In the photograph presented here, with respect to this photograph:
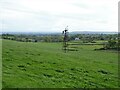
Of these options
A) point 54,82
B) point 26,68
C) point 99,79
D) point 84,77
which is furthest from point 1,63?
point 99,79

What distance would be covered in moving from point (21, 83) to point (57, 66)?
9.32 metres

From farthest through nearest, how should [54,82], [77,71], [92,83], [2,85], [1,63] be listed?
[77,71], [1,63], [92,83], [54,82], [2,85]

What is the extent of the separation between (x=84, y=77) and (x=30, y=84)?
6.93 m

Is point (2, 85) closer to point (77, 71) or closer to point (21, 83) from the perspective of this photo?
point (21, 83)

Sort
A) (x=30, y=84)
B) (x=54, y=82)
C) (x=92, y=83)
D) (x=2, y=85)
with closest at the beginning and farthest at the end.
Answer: (x=2, y=85) → (x=30, y=84) → (x=54, y=82) → (x=92, y=83)

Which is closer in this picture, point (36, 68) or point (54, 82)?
point (54, 82)

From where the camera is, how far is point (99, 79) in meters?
23.6

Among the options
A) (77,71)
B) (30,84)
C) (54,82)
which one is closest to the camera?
(30,84)

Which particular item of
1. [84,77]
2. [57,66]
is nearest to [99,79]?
[84,77]

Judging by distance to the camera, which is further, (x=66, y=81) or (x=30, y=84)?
(x=66, y=81)

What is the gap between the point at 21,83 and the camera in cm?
1781

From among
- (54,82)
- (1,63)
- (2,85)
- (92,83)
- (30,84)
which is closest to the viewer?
(2,85)

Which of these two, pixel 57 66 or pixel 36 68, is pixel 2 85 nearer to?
pixel 36 68

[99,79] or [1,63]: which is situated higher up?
[1,63]
